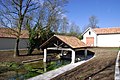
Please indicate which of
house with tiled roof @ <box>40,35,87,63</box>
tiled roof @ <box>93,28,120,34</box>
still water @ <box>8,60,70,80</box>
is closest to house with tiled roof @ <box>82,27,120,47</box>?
tiled roof @ <box>93,28,120,34</box>

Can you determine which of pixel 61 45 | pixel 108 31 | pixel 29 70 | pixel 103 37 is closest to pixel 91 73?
pixel 29 70

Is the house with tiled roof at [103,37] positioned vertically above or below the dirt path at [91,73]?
above

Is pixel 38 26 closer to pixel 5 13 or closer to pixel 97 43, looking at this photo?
pixel 5 13

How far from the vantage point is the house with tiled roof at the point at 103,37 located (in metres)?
45.5

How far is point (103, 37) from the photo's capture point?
47031mm

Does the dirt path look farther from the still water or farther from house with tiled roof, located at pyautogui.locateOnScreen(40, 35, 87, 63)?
house with tiled roof, located at pyautogui.locateOnScreen(40, 35, 87, 63)

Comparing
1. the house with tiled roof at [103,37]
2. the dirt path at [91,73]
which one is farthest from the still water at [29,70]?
the house with tiled roof at [103,37]

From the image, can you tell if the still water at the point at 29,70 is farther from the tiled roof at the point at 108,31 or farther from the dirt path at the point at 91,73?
the tiled roof at the point at 108,31

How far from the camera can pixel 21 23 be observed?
2547 cm

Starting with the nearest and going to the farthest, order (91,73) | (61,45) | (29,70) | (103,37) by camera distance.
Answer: (91,73) → (29,70) → (61,45) → (103,37)

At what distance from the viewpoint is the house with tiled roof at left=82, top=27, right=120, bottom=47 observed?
1791 inches

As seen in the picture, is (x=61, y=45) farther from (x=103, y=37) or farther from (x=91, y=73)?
(x=103, y=37)

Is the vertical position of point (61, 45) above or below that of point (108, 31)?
below

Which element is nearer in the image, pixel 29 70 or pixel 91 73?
pixel 91 73
